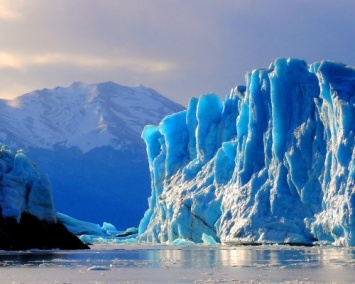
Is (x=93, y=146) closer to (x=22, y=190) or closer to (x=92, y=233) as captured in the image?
(x=92, y=233)

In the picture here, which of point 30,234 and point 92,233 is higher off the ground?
point 92,233

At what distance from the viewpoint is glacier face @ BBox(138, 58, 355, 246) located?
35281 mm

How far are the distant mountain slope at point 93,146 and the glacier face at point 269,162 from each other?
63.2 metres

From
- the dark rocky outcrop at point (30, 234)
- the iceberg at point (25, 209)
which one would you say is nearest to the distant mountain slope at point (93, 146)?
the dark rocky outcrop at point (30, 234)

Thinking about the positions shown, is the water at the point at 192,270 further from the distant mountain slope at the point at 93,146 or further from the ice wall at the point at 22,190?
the distant mountain slope at the point at 93,146

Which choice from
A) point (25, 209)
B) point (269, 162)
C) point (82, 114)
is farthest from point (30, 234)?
point (82, 114)

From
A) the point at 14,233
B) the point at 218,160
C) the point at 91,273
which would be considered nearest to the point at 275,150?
the point at 218,160

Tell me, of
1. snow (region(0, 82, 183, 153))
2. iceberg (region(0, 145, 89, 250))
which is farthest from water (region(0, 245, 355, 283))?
snow (region(0, 82, 183, 153))

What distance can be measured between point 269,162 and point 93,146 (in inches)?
3227

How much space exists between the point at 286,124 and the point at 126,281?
21754 millimetres

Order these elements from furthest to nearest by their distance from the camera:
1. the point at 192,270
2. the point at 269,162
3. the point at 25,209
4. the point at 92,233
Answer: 1. the point at 92,233
2. the point at 269,162
3. the point at 25,209
4. the point at 192,270

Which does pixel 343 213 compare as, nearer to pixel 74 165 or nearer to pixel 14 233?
pixel 14 233

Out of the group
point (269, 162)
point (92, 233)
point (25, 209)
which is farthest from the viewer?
point (92, 233)

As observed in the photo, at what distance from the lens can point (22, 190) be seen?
117 feet
